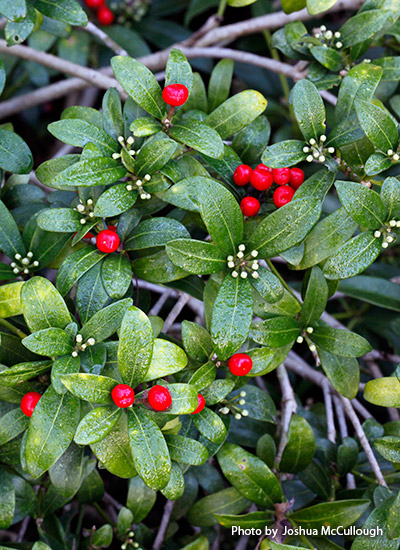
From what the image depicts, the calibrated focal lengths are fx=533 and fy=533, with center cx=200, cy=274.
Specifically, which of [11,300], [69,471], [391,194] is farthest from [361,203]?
[69,471]

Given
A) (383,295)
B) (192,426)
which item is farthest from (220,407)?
(383,295)

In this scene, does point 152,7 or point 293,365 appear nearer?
point 293,365

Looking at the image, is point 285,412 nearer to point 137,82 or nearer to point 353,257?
point 353,257

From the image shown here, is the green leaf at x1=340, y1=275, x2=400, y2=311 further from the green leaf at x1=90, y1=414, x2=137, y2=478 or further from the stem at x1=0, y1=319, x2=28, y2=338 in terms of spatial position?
the stem at x1=0, y1=319, x2=28, y2=338

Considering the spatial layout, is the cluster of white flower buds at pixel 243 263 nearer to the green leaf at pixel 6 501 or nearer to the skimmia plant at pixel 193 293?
the skimmia plant at pixel 193 293

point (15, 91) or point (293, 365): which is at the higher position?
point (15, 91)

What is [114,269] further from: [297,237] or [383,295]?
[383,295]
